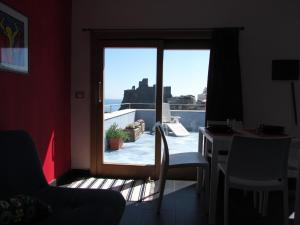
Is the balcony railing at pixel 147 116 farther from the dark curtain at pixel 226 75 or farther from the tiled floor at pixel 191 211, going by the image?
the tiled floor at pixel 191 211

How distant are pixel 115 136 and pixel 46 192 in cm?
188

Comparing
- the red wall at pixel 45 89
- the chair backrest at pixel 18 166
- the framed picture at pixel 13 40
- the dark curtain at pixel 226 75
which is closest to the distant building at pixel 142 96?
the dark curtain at pixel 226 75

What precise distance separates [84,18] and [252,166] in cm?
278

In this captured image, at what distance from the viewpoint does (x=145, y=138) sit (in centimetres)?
380

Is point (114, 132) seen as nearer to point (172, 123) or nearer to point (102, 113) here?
point (102, 113)

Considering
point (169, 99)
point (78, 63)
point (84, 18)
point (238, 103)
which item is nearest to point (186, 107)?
point (169, 99)

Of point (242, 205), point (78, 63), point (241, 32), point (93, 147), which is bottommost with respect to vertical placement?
point (242, 205)

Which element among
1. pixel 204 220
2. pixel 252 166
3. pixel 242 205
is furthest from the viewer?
pixel 242 205

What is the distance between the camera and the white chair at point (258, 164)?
212cm

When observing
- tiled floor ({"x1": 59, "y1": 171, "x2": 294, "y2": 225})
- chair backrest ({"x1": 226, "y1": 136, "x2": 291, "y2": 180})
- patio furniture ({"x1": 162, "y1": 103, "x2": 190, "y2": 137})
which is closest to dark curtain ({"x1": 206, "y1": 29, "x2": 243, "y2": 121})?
patio furniture ({"x1": 162, "y1": 103, "x2": 190, "y2": 137})

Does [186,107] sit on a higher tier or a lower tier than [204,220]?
higher

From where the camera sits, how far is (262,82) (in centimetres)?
344

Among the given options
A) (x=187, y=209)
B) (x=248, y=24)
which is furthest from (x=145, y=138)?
(x=248, y=24)

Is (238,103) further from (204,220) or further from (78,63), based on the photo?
(78,63)
